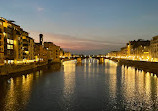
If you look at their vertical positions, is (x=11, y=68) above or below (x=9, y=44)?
below

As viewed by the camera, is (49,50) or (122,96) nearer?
(122,96)

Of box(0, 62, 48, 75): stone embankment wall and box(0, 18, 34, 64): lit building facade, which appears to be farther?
box(0, 18, 34, 64): lit building facade

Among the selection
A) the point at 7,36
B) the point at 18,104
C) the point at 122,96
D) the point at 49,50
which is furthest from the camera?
the point at 49,50

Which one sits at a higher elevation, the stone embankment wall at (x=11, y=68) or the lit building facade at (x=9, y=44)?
the lit building facade at (x=9, y=44)

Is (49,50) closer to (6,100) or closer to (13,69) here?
(13,69)

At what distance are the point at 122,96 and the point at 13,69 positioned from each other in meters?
50.2

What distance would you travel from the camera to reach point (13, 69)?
68750 mm

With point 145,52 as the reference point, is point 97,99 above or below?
below

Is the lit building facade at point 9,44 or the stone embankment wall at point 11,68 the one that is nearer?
the stone embankment wall at point 11,68

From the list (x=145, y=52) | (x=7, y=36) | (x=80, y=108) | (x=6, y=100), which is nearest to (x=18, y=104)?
(x=6, y=100)

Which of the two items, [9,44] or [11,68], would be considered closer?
[11,68]

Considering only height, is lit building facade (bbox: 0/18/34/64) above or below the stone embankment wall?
above

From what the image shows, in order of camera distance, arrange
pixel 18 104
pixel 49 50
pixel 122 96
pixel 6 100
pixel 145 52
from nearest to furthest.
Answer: pixel 18 104 → pixel 6 100 → pixel 122 96 → pixel 145 52 → pixel 49 50

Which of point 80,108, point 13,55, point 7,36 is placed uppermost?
point 7,36
